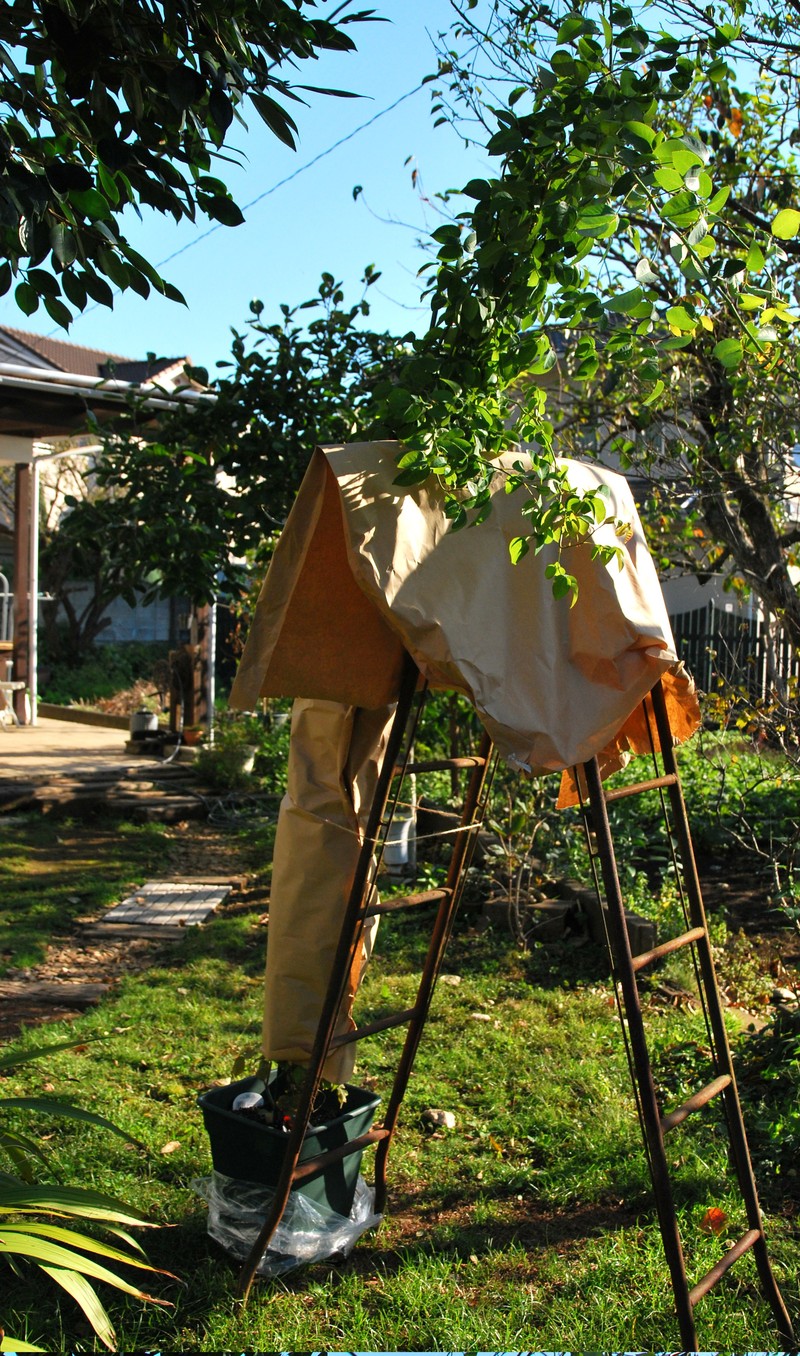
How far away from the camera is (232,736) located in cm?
1157

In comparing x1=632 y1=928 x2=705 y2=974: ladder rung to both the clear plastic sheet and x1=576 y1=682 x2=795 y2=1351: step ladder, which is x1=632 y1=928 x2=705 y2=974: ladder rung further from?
the clear plastic sheet

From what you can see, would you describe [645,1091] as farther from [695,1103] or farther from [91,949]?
[91,949]

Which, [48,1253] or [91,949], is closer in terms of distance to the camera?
[48,1253]

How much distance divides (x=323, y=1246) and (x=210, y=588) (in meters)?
2.77

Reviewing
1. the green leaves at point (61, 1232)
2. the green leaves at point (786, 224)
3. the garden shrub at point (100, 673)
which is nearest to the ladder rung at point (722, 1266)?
the green leaves at point (61, 1232)

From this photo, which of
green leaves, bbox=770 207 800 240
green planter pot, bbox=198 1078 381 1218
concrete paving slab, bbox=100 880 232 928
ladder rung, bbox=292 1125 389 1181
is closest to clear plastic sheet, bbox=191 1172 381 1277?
green planter pot, bbox=198 1078 381 1218

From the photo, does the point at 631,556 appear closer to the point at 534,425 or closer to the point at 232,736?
the point at 534,425

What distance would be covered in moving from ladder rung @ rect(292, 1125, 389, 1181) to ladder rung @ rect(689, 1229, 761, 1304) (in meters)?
0.96

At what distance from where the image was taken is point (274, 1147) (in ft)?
10.5

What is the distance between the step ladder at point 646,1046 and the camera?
2.67 meters

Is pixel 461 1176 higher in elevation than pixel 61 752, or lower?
lower

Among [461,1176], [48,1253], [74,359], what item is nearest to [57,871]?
[461,1176]

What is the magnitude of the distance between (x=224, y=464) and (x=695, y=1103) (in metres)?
3.43

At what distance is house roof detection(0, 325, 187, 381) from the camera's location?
580 centimetres
